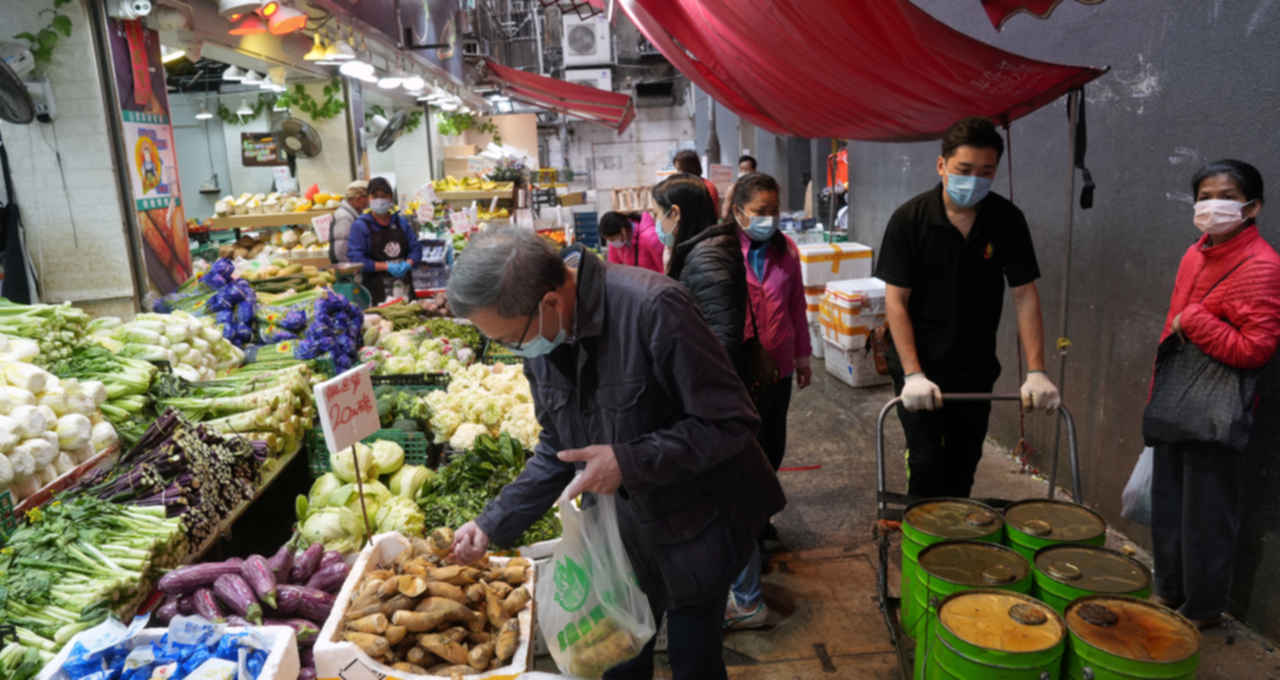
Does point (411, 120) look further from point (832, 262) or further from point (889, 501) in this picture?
point (889, 501)

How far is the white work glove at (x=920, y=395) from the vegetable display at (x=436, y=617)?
1.48m

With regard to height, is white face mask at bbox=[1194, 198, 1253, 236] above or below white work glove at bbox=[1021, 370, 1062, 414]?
above

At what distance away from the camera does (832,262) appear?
7.48 metres

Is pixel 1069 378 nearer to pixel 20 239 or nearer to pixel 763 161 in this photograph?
pixel 20 239

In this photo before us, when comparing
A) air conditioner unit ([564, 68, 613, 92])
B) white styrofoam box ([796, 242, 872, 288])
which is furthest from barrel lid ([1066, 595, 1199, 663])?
air conditioner unit ([564, 68, 613, 92])

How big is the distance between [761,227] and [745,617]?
181 centimetres

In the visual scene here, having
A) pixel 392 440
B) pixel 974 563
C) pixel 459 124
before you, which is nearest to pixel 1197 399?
pixel 974 563

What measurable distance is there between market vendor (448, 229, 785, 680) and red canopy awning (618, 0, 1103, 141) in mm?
2103

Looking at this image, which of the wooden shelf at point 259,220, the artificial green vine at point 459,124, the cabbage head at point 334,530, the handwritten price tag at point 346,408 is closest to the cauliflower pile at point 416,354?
the cabbage head at point 334,530

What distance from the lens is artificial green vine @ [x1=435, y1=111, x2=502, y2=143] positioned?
54.2 ft

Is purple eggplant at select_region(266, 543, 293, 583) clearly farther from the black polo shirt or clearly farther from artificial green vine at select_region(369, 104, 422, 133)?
artificial green vine at select_region(369, 104, 422, 133)

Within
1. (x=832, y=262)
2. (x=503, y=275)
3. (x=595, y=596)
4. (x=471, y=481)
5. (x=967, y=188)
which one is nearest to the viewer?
(x=503, y=275)

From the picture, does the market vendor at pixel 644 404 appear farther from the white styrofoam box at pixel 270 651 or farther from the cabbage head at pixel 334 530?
the cabbage head at pixel 334 530

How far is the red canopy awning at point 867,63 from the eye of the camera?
Answer: 3301 mm
